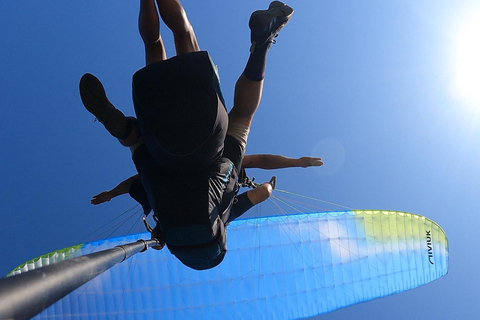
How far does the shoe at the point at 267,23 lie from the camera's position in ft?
10.7

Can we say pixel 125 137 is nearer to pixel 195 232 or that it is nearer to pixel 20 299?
pixel 195 232

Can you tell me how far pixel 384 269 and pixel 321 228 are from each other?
1.38m

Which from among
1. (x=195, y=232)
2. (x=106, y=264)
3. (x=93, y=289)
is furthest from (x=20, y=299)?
(x=93, y=289)

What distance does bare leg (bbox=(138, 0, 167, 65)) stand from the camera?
3459 millimetres

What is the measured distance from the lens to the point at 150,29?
357cm

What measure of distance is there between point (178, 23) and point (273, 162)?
1.75m

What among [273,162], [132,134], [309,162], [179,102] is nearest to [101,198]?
[132,134]

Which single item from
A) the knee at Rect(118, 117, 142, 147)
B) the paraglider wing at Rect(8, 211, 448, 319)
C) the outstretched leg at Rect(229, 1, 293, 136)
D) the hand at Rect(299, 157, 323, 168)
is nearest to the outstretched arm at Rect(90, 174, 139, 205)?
the knee at Rect(118, 117, 142, 147)

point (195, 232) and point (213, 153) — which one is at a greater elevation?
point (213, 153)

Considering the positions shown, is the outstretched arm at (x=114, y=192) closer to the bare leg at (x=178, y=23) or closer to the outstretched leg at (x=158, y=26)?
the outstretched leg at (x=158, y=26)

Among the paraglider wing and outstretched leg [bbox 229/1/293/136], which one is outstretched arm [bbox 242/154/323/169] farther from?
the paraglider wing

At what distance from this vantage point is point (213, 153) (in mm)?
2680

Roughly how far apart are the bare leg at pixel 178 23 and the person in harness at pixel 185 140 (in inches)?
28.1

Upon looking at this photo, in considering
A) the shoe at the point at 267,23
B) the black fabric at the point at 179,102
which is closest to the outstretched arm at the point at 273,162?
the shoe at the point at 267,23
